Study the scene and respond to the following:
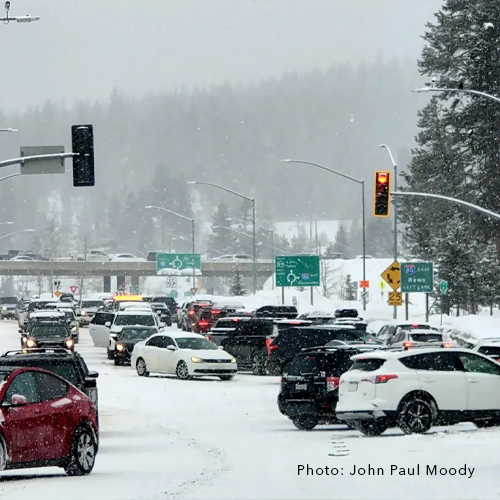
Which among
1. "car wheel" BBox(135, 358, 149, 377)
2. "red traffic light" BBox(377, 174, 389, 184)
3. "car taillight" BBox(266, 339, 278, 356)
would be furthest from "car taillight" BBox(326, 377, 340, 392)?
"red traffic light" BBox(377, 174, 389, 184)

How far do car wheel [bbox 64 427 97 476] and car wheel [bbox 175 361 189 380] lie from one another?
20.0 meters

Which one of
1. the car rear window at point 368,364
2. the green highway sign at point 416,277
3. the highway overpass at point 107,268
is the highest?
the highway overpass at point 107,268

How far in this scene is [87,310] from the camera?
80.4m

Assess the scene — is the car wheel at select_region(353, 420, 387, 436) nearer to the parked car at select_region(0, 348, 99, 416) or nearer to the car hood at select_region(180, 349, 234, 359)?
the parked car at select_region(0, 348, 99, 416)

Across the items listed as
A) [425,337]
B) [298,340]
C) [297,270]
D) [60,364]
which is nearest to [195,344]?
[298,340]

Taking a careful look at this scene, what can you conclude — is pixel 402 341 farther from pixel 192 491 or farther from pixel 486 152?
pixel 486 152

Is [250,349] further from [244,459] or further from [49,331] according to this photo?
[244,459]

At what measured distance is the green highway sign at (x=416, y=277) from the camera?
196 feet

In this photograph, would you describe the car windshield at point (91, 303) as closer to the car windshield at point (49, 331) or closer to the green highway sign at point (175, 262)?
the car windshield at point (49, 331)

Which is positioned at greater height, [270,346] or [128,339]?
[270,346]

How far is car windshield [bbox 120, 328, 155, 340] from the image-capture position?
43594 millimetres

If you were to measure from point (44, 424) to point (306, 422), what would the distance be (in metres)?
8.41

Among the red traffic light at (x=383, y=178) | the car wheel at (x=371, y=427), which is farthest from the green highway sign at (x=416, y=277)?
the car wheel at (x=371, y=427)

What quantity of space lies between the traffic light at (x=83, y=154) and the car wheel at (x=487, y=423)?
1321cm
